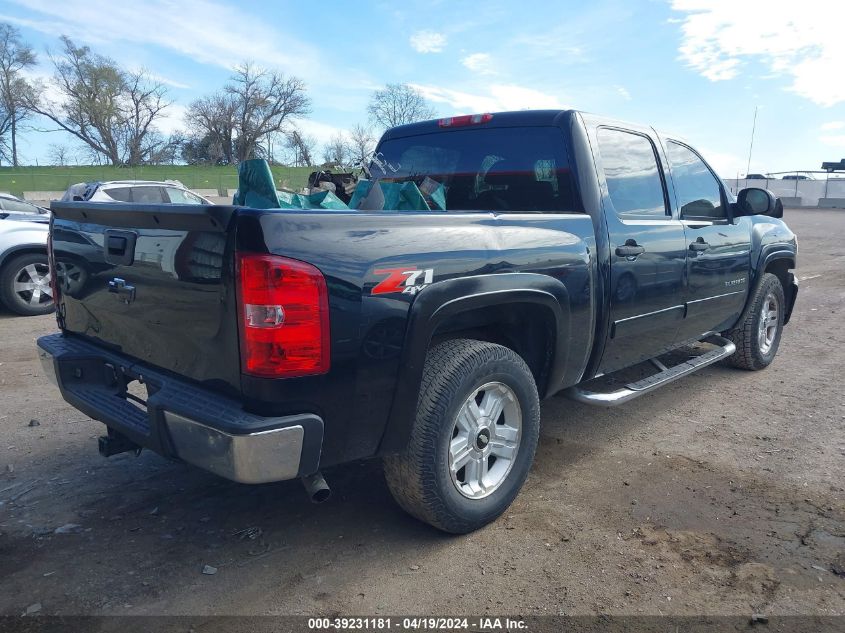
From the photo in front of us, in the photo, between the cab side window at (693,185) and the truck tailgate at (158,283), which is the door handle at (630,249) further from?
the truck tailgate at (158,283)

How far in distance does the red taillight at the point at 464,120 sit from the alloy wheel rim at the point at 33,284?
20.0 feet

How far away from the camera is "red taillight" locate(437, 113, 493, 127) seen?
4031mm

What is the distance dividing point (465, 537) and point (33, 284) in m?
7.29

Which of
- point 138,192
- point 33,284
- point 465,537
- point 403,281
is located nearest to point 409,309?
point 403,281

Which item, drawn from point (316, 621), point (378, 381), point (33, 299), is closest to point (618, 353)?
point (378, 381)

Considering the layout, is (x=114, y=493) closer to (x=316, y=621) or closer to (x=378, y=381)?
(x=316, y=621)

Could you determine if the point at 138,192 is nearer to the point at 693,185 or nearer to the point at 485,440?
the point at 693,185

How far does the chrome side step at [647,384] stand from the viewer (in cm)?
377

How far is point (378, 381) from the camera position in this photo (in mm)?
2541

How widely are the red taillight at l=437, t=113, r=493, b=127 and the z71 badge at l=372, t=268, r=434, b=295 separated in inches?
68.2

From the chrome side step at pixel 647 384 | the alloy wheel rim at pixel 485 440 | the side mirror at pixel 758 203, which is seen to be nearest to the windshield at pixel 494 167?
the chrome side step at pixel 647 384

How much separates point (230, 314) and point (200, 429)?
16.7 inches

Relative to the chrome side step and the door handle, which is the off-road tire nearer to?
the chrome side step

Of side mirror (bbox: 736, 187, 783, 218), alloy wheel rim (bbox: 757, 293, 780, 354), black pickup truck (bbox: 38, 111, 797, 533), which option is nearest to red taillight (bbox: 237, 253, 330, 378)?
A: black pickup truck (bbox: 38, 111, 797, 533)
